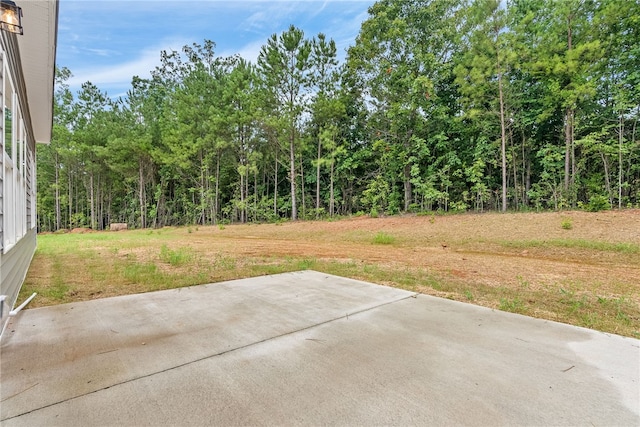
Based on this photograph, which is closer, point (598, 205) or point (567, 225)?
point (567, 225)

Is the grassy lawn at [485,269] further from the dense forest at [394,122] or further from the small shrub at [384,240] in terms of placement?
the dense forest at [394,122]

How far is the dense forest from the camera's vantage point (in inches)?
430

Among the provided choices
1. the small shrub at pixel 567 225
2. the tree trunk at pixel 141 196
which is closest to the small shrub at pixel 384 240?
the small shrub at pixel 567 225

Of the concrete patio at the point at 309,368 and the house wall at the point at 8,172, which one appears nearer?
the concrete patio at the point at 309,368

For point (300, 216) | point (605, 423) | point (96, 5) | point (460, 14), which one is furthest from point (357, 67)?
point (605, 423)

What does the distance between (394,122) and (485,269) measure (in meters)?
11.0

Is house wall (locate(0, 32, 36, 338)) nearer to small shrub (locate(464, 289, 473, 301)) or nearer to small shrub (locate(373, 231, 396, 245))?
small shrub (locate(464, 289, 473, 301))

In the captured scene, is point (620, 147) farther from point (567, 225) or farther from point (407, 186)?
point (407, 186)

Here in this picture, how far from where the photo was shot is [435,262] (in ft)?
19.4

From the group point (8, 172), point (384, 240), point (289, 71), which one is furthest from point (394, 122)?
point (8, 172)

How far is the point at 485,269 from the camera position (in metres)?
5.16

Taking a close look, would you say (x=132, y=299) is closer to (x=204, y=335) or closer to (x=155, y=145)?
(x=204, y=335)

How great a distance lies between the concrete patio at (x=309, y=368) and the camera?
54.3 inches

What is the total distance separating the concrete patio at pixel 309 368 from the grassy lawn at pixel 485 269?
2.50 ft
